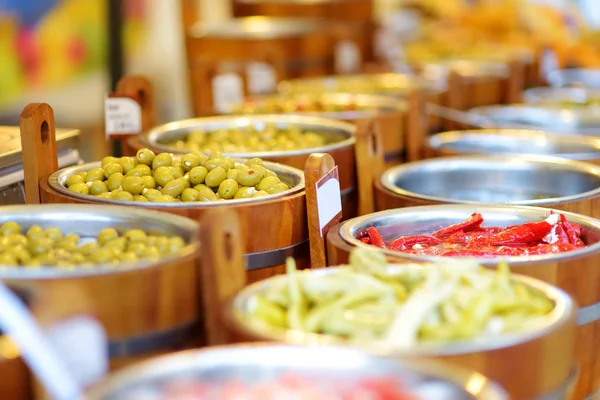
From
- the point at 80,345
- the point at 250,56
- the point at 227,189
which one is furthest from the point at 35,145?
the point at 250,56

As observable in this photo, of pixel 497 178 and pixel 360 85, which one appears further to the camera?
pixel 360 85

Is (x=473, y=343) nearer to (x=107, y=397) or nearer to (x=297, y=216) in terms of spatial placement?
(x=107, y=397)

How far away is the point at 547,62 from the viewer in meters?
6.96

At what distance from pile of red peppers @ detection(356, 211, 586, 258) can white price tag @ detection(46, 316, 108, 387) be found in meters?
0.89

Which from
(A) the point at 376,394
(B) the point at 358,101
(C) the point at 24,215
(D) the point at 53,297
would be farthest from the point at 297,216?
(B) the point at 358,101

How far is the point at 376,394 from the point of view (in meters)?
1.27

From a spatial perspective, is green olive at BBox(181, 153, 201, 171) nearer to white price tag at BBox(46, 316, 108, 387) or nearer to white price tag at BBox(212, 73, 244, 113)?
white price tag at BBox(46, 316, 108, 387)

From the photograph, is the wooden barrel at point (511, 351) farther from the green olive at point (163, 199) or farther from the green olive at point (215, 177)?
the green olive at point (215, 177)

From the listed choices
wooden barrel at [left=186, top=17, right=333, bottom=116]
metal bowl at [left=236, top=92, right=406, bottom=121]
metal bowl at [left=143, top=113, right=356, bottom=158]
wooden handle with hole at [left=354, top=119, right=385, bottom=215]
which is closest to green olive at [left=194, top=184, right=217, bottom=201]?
wooden handle with hole at [left=354, top=119, right=385, bottom=215]

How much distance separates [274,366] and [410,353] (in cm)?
21

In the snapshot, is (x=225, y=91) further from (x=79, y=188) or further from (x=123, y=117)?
(x=79, y=188)

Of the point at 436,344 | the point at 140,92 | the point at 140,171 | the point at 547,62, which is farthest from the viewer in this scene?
the point at 547,62

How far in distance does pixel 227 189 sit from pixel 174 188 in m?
0.14

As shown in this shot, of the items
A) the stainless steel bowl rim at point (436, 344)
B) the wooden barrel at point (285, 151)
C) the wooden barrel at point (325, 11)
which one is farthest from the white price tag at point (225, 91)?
the wooden barrel at point (325, 11)
